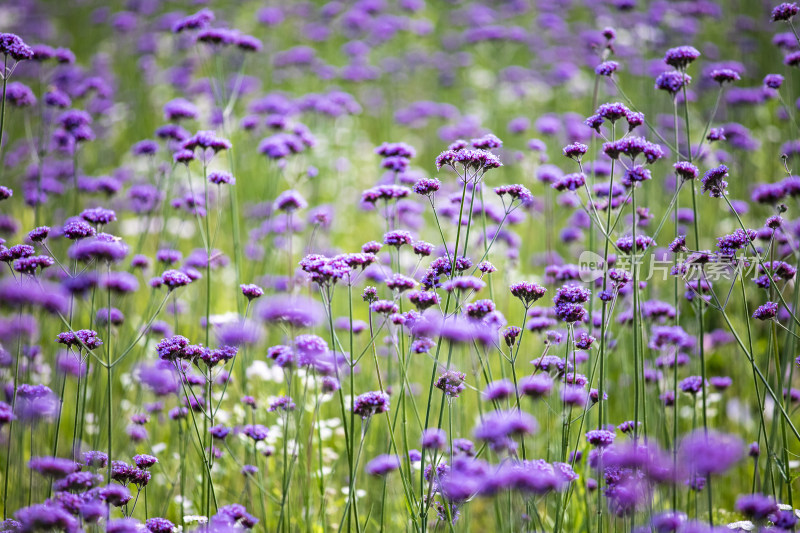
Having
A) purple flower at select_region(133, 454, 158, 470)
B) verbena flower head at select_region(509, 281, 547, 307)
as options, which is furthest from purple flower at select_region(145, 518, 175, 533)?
verbena flower head at select_region(509, 281, 547, 307)

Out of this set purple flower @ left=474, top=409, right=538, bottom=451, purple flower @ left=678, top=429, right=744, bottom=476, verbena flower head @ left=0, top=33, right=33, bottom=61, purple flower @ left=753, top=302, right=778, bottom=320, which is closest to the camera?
purple flower @ left=678, top=429, right=744, bottom=476

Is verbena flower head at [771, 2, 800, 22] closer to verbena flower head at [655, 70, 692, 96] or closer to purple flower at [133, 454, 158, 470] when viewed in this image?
verbena flower head at [655, 70, 692, 96]

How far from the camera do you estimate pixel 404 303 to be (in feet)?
21.8

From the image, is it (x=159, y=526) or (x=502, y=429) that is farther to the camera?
(x=159, y=526)

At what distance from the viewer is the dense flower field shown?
3.06 meters

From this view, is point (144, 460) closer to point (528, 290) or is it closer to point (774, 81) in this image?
point (528, 290)

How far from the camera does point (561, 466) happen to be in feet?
9.12

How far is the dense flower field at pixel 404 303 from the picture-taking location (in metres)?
3.06

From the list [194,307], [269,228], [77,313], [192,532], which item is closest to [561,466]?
[192,532]

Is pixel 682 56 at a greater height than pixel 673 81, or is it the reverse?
pixel 682 56

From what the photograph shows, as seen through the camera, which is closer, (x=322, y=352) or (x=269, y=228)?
Answer: (x=322, y=352)

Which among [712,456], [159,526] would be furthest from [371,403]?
[712,456]

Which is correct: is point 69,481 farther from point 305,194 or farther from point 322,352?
point 305,194

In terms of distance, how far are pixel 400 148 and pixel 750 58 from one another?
326 inches
